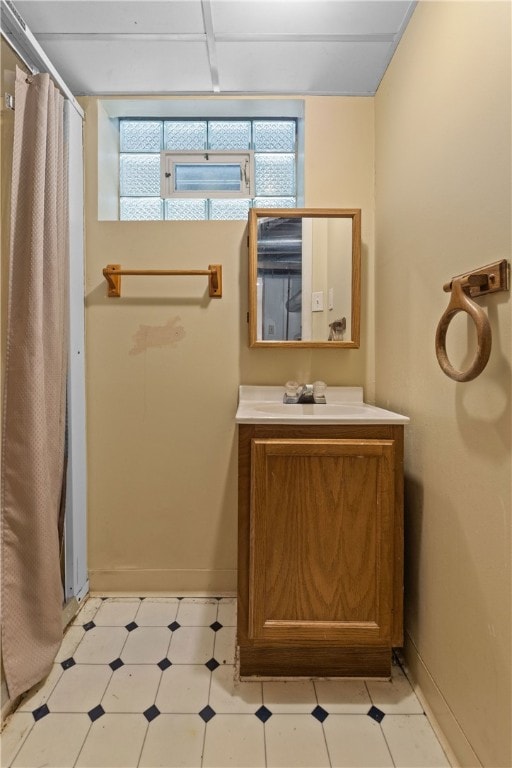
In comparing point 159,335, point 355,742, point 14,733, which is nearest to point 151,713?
point 14,733

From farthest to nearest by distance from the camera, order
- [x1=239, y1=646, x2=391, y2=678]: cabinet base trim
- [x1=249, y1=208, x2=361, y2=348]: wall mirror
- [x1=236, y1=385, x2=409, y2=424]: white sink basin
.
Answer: [x1=249, y1=208, x2=361, y2=348]: wall mirror < [x1=236, y1=385, x2=409, y2=424]: white sink basin < [x1=239, y1=646, x2=391, y2=678]: cabinet base trim

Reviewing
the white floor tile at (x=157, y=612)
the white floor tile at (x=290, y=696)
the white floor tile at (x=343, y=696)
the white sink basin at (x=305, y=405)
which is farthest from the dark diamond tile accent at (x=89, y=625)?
the white sink basin at (x=305, y=405)

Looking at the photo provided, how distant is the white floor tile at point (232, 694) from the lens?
112cm

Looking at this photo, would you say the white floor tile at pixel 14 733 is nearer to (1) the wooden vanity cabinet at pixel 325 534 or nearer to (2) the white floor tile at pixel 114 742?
(2) the white floor tile at pixel 114 742

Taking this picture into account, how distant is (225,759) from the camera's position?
98 cm

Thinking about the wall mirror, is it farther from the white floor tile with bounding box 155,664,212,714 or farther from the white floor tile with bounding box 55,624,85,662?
the white floor tile with bounding box 55,624,85,662

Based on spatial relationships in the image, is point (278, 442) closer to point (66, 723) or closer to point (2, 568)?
point (2, 568)

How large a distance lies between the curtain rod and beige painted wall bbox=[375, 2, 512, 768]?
48.5 inches

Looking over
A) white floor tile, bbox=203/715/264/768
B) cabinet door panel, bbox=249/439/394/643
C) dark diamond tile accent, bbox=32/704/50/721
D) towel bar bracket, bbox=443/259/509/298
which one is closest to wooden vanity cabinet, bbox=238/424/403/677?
cabinet door panel, bbox=249/439/394/643

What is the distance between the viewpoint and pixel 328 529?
45.3 inches

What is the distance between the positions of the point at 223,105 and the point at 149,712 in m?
2.28

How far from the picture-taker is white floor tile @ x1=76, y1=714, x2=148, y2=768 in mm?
973

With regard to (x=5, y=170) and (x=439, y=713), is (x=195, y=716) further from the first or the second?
(x=5, y=170)

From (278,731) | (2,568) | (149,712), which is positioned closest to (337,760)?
(278,731)
